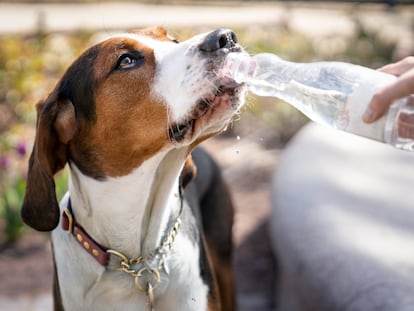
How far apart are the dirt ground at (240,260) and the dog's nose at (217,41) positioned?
2.40 meters

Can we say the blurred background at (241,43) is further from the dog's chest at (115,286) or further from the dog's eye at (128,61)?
the dog's chest at (115,286)

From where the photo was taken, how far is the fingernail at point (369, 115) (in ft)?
7.41

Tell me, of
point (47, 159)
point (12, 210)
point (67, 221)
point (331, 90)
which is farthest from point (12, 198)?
point (331, 90)

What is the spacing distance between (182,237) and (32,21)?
23.2 ft

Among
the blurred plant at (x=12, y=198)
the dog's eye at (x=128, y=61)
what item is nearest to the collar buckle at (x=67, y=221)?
the dog's eye at (x=128, y=61)

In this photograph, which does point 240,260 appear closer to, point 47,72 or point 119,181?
point 119,181

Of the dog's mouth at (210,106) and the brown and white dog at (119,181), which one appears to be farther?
the brown and white dog at (119,181)

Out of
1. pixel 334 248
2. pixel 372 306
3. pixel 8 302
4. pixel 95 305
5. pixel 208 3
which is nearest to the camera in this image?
pixel 95 305

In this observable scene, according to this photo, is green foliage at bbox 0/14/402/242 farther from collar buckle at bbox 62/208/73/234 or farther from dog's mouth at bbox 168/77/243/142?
dog's mouth at bbox 168/77/243/142

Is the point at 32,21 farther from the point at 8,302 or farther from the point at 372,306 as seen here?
the point at 372,306

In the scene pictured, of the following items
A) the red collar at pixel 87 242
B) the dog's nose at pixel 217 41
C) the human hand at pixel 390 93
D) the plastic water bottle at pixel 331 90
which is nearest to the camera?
the human hand at pixel 390 93

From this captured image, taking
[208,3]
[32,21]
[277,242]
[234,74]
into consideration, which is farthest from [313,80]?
[208,3]

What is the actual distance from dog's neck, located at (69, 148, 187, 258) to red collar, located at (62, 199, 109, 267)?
29mm

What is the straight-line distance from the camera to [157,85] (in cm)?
277
